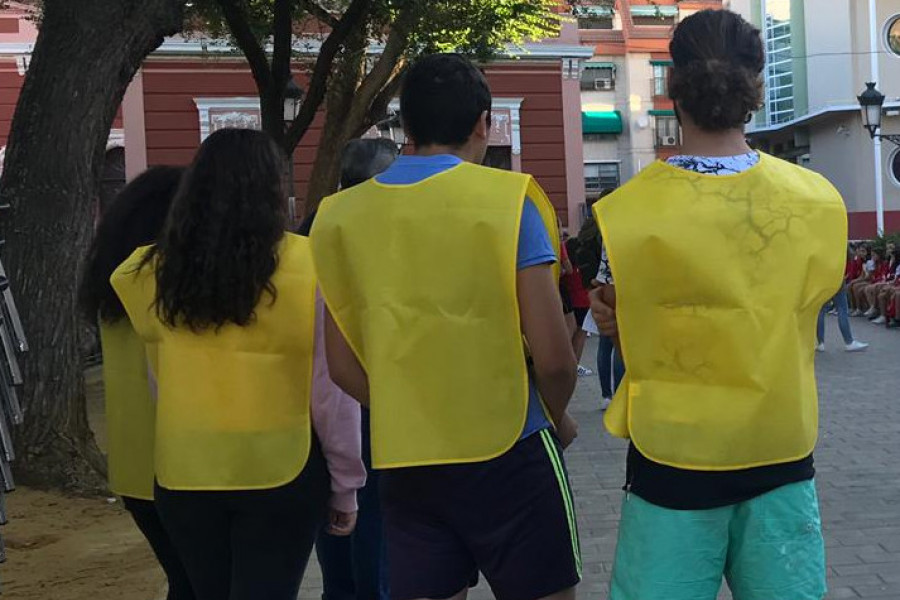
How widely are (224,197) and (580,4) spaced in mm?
14350

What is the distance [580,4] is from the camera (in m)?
16.1

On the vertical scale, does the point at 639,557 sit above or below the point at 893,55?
below

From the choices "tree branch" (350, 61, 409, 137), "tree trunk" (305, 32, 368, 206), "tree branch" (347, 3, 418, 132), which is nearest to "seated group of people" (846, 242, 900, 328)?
"tree branch" (350, 61, 409, 137)

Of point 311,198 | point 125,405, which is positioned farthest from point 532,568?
point 311,198

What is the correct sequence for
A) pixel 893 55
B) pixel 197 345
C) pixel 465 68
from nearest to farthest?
pixel 465 68 → pixel 197 345 → pixel 893 55

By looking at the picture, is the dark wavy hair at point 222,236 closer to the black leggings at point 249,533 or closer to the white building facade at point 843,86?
the black leggings at point 249,533

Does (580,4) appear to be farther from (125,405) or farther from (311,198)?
(125,405)

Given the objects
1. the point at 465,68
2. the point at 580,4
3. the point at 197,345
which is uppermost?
the point at 580,4

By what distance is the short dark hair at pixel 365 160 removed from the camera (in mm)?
3723

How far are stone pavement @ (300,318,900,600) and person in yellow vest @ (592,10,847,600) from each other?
2219 millimetres

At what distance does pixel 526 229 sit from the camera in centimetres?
230

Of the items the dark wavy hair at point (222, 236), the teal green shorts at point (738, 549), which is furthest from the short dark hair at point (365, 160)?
the teal green shorts at point (738, 549)

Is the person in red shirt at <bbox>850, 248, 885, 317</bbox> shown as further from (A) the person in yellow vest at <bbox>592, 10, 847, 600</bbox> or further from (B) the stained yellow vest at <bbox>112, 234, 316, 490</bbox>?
(B) the stained yellow vest at <bbox>112, 234, 316, 490</bbox>

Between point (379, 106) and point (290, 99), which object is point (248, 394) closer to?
point (290, 99)
